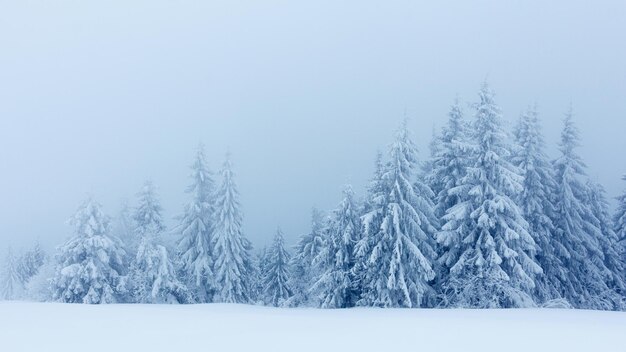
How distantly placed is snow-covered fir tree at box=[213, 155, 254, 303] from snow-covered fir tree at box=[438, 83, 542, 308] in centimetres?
1652

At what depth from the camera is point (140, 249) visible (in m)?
32.0

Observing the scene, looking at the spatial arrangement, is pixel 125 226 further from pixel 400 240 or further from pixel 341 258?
pixel 400 240

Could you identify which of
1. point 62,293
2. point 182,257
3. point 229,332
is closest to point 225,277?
point 182,257

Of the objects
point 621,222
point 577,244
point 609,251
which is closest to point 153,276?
point 577,244

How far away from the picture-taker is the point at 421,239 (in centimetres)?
2608

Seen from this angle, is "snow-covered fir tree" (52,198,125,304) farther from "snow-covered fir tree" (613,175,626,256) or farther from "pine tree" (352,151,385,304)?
"snow-covered fir tree" (613,175,626,256)

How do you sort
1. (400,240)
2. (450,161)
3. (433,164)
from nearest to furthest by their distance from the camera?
1. (400,240)
2. (450,161)
3. (433,164)

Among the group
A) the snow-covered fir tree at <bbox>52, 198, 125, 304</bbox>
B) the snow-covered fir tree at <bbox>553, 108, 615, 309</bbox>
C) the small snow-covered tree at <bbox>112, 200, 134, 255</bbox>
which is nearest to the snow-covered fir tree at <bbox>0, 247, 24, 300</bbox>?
the small snow-covered tree at <bbox>112, 200, 134, 255</bbox>

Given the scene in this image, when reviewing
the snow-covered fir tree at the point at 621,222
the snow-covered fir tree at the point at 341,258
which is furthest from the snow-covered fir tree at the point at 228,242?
the snow-covered fir tree at the point at 621,222

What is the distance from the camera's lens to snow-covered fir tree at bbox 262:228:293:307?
42.7m

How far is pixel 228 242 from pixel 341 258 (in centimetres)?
1114

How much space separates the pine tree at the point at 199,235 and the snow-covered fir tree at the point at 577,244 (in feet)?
80.0

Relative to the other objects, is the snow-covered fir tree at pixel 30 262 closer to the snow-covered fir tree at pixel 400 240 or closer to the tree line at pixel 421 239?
the tree line at pixel 421 239

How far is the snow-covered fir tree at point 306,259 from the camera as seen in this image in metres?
39.1
